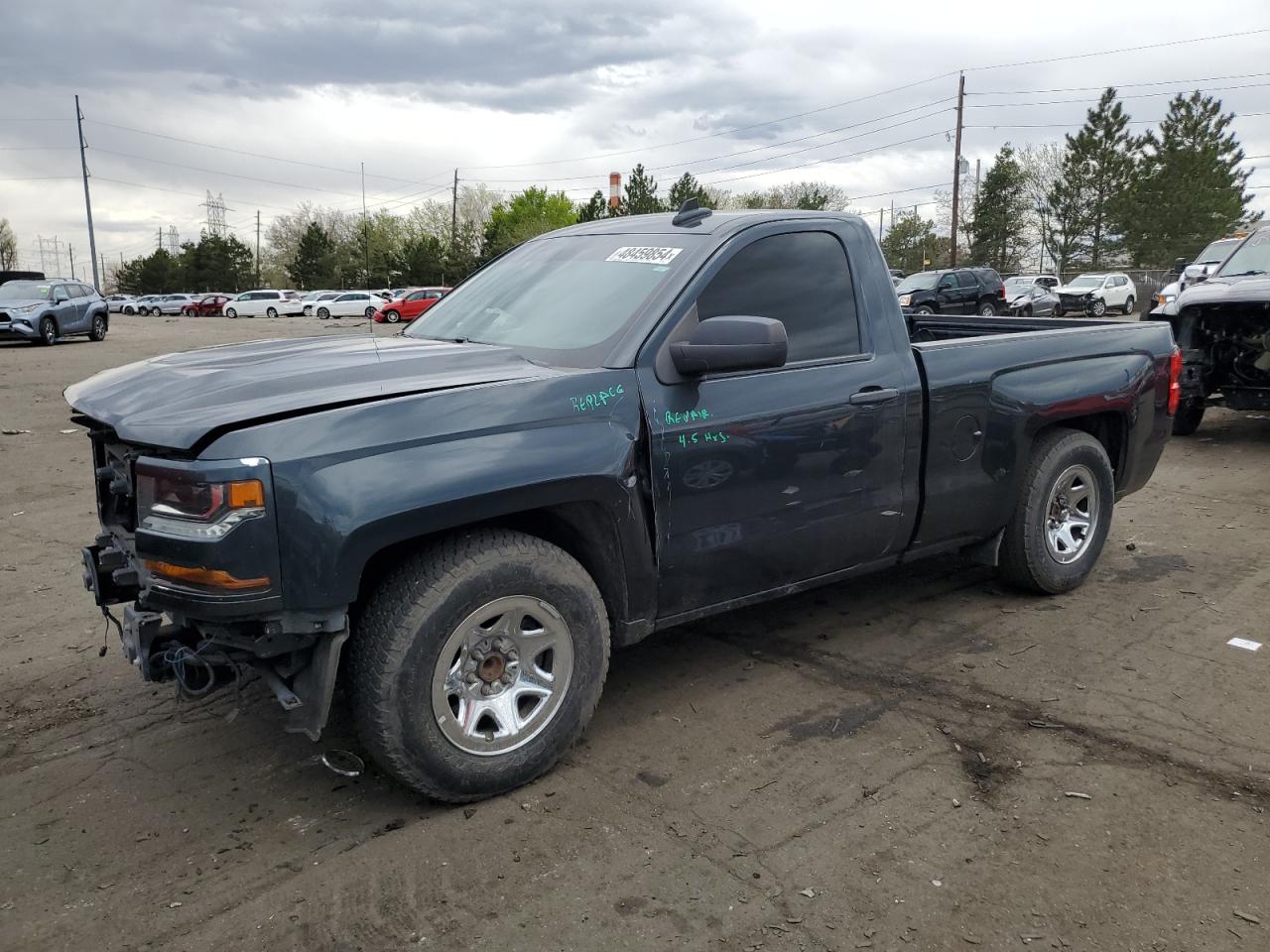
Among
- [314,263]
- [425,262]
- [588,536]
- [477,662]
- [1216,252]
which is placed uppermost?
[314,263]

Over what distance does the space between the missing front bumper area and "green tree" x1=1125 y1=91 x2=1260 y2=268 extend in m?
65.3

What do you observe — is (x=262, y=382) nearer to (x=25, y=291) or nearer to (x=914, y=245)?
(x=25, y=291)

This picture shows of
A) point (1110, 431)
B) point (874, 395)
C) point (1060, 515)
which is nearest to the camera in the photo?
point (874, 395)

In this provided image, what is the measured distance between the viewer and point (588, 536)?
340 centimetres

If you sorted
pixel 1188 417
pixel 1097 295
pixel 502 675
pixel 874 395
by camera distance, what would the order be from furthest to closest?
1. pixel 1097 295
2. pixel 1188 417
3. pixel 874 395
4. pixel 502 675

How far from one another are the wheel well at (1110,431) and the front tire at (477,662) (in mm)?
3274

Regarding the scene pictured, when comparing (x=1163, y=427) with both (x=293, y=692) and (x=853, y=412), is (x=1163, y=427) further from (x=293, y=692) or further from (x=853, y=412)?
(x=293, y=692)

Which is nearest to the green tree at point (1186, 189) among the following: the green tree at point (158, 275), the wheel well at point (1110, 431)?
the wheel well at point (1110, 431)

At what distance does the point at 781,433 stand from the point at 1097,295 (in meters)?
35.9

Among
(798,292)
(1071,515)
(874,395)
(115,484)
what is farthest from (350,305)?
(115,484)

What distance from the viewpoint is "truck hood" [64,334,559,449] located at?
9.47 ft

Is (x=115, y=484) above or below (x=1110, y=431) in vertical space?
above

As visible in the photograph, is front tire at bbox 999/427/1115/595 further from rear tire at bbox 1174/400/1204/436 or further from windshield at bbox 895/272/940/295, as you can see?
windshield at bbox 895/272/940/295

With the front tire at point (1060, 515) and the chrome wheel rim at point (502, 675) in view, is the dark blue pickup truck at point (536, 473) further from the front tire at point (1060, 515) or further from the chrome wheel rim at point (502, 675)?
the front tire at point (1060, 515)
